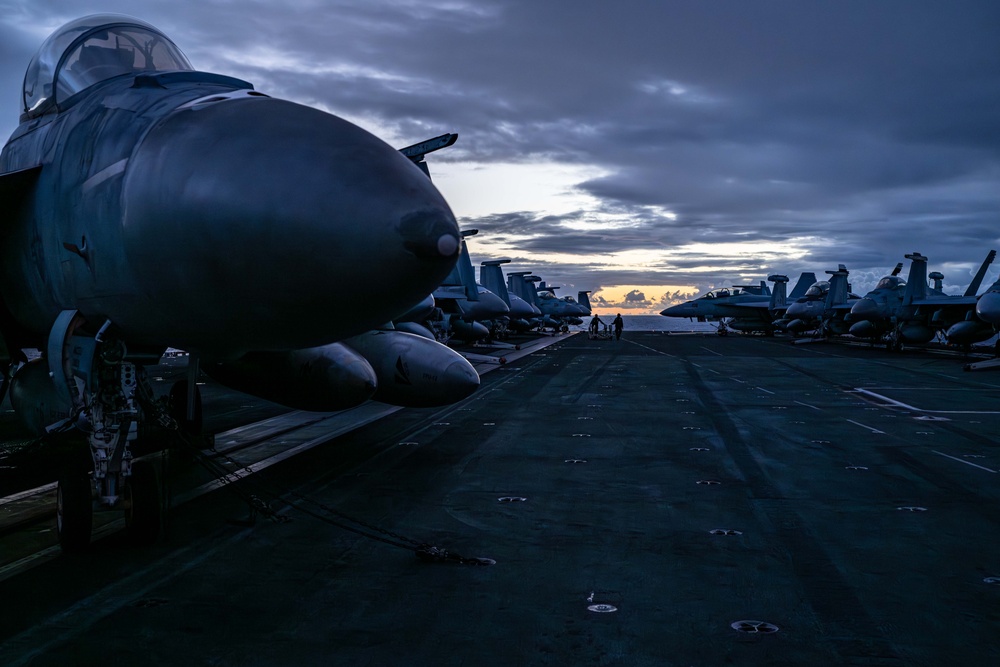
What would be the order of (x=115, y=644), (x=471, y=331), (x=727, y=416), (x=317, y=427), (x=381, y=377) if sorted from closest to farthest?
(x=115, y=644) → (x=381, y=377) → (x=317, y=427) → (x=727, y=416) → (x=471, y=331)

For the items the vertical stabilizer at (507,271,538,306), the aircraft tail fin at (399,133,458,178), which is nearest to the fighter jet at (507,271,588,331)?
the vertical stabilizer at (507,271,538,306)

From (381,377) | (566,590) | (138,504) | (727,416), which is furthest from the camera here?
(727,416)

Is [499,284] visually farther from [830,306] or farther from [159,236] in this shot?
[159,236]

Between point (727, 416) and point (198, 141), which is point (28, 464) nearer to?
point (198, 141)

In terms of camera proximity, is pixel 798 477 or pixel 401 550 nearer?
pixel 401 550

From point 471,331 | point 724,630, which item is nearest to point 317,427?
point 724,630

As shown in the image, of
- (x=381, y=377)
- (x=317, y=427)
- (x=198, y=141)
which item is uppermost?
(x=198, y=141)

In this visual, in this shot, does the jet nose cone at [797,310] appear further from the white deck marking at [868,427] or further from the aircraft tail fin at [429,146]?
the aircraft tail fin at [429,146]

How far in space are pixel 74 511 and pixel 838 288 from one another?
55.2 m

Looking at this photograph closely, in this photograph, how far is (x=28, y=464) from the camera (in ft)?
32.6

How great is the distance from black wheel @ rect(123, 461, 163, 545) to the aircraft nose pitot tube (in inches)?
63.8

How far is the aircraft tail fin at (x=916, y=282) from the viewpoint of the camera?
133 ft

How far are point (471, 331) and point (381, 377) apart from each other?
29.4 metres

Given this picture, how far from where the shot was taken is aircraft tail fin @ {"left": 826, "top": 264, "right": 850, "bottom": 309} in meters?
53.9
